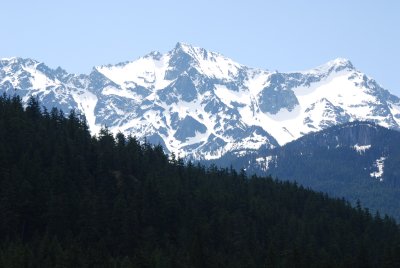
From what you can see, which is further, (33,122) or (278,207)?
(278,207)

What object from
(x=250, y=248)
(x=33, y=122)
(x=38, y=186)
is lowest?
(x=250, y=248)

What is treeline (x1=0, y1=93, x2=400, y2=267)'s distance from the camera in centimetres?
13075

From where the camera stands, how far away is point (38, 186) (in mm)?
145000

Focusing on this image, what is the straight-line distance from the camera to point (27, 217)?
139 m

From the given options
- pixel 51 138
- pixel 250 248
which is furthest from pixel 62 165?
pixel 250 248

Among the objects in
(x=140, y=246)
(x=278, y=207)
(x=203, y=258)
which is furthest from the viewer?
(x=278, y=207)

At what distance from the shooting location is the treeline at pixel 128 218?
130750mm

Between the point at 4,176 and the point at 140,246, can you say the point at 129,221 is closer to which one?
the point at 140,246

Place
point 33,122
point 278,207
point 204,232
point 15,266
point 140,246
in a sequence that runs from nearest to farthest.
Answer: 1. point 15,266
2. point 140,246
3. point 204,232
4. point 33,122
5. point 278,207

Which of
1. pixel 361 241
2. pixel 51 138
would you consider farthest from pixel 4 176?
pixel 361 241

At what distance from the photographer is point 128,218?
145 m

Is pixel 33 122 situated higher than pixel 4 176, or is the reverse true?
pixel 33 122

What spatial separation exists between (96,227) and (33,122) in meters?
52.5

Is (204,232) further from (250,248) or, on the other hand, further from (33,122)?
(33,122)
